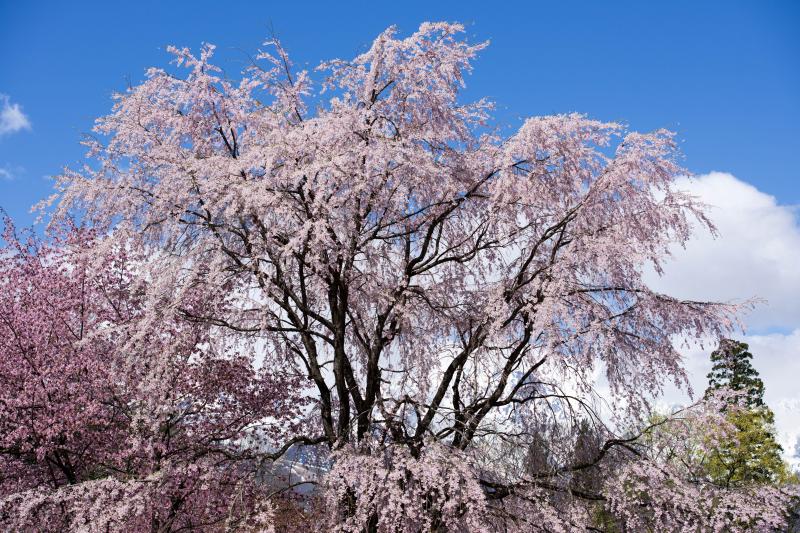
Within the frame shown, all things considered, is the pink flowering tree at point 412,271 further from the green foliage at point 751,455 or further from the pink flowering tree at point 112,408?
the green foliage at point 751,455

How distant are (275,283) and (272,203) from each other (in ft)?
4.53

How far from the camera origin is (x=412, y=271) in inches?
458

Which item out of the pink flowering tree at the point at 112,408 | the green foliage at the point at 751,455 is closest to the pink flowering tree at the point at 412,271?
the pink flowering tree at the point at 112,408

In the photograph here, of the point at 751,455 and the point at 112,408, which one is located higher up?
the point at 751,455

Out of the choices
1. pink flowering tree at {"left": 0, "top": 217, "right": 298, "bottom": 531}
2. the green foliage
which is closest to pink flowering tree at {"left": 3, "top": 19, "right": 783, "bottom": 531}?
pink flowering tree at {"left": 0, "top": 217, "right": 298, "bottom": 531}

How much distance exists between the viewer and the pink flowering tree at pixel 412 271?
9.95 meters

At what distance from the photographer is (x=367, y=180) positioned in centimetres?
1024

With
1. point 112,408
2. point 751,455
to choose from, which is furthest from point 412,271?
point 751,455

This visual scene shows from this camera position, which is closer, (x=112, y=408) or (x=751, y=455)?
(x=112, y=408)

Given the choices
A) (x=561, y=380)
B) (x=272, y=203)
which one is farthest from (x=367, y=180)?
(x=561, y=380)

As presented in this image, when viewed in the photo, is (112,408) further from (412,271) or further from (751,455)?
(751,455)

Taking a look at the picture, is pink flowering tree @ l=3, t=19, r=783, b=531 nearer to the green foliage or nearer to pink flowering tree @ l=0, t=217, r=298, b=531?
pink flowering tree @ l=0, t=217, r=298, b=531

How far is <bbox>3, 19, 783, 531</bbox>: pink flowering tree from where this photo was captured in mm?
9945

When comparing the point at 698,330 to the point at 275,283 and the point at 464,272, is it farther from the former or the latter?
the point at 275,283
